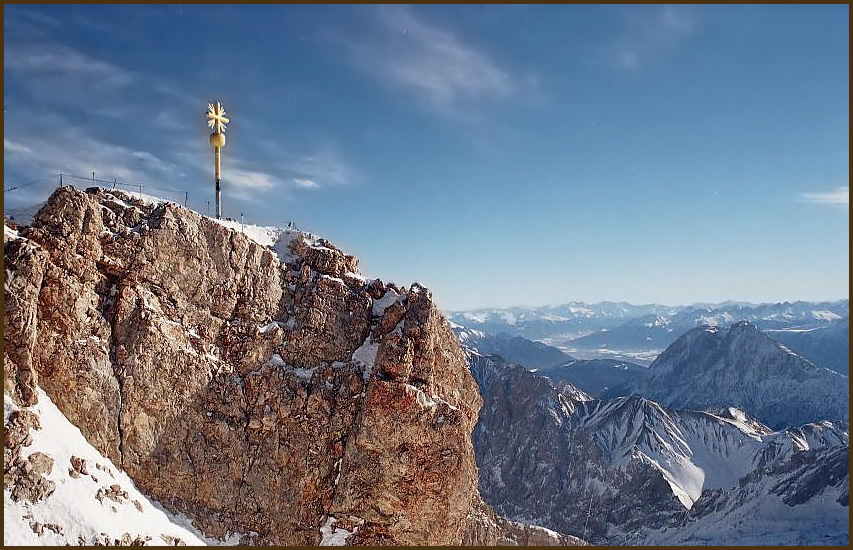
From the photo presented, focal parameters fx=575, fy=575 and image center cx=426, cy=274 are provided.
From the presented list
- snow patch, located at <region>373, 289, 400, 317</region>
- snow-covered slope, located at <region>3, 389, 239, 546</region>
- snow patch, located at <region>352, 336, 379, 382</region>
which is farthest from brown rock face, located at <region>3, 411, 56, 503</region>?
snow patch, located at <region>373, 289, 400, 317</region>

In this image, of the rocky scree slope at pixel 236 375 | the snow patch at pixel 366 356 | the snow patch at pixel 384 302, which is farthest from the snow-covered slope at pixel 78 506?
the snow patch at pixel 384 302

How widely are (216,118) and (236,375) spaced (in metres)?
21.6

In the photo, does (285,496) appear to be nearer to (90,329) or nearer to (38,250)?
(90,329)

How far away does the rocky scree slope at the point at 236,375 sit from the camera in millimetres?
40344

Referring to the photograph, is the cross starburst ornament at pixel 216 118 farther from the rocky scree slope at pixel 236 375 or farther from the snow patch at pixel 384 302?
the snow patch at pixel 384 302

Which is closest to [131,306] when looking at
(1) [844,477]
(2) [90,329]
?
(2) [90,329]

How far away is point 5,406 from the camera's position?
35844mm

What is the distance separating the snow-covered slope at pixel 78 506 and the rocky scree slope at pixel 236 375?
4.16 feet

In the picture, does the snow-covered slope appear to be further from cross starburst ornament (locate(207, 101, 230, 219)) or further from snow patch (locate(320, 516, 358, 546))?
cross starburst ornament (locate(207, 101, 230, 219))

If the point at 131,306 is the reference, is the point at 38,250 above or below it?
above

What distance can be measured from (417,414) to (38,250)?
1176 inches

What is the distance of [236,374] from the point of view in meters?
46.7

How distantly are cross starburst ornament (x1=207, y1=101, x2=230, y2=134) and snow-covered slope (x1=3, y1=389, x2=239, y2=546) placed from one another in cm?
2434

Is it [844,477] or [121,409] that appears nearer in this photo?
[121,409]
